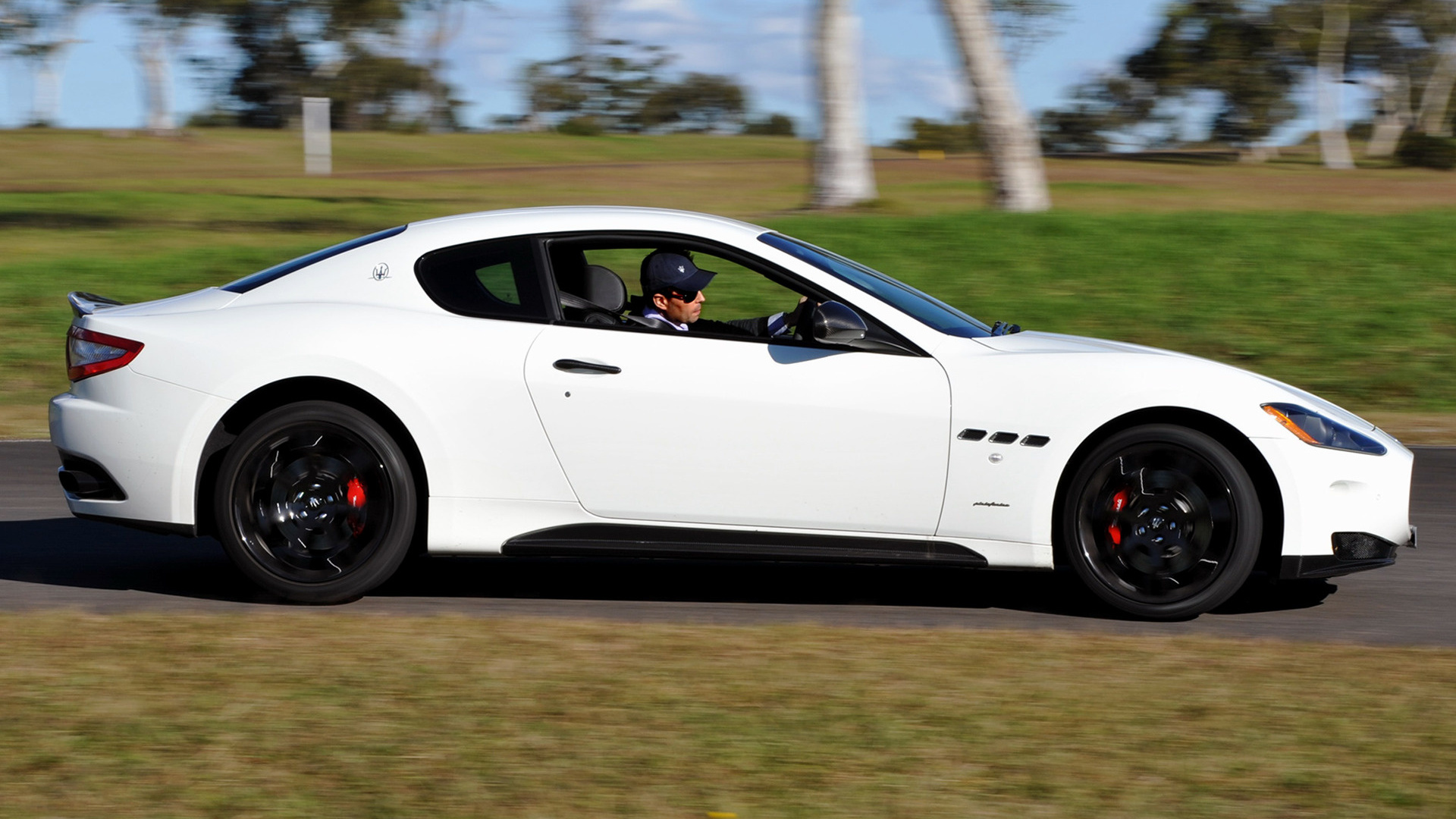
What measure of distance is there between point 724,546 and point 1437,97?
2820 inches

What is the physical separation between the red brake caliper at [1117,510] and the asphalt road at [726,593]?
1.05ft

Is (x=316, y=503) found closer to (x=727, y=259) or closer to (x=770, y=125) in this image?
(x=727, y=259)

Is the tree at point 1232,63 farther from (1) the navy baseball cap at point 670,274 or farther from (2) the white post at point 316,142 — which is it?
(1) the navy baseball cap at point 670,274

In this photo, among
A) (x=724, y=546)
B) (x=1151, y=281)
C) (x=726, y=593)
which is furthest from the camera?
(x=1151, y=281)

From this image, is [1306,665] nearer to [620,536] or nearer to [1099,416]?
[1099,416]

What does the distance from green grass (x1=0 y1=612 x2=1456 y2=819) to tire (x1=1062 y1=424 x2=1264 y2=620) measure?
1.14 ft

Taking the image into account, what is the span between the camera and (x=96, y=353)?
5.87 metres

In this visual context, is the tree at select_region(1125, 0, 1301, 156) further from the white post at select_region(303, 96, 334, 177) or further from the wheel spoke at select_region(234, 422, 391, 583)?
the wheel spoke at select_region(234, 422, 391, 583)

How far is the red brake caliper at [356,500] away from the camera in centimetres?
572

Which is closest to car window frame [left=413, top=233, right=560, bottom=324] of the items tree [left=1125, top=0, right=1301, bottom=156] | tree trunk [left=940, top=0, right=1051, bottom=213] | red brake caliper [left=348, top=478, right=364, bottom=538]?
red brake caliper [left=348, top=478, right=364, bottom=538]

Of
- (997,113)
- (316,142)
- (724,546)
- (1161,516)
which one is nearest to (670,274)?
(724,546)

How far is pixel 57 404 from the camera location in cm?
600

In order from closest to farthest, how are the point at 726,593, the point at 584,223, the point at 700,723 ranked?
the point at 700,723
the point at 584,223
the point at 726,593

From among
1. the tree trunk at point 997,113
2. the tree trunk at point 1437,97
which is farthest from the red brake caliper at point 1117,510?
the tree trunk at point 1437,97
